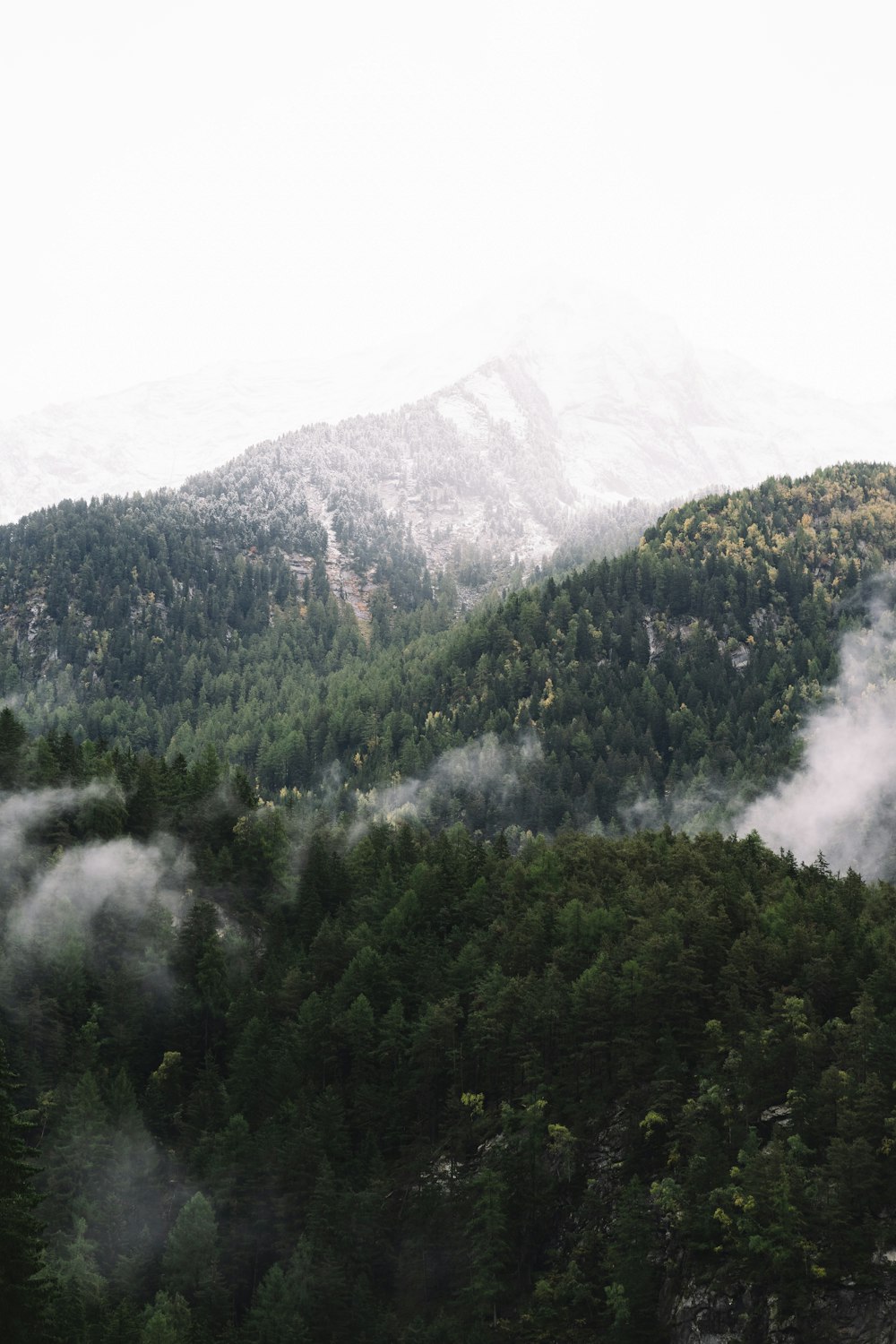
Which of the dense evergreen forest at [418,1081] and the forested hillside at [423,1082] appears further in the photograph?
the dense evergreen forest at [418,1081]

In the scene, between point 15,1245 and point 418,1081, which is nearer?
point 15,1245

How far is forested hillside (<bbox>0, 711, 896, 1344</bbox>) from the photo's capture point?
71.4 m

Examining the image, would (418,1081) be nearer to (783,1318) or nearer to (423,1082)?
(423,1082)

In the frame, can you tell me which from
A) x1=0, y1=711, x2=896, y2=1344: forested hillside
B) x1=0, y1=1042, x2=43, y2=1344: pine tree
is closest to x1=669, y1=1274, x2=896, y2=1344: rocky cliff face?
x1=0, y1=711, x2=896, y2=1344: forested hillside

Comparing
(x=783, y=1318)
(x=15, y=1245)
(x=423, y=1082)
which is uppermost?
(x=15, y=1245)

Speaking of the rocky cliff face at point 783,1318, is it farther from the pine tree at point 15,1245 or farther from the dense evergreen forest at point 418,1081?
the pine tree at point 15,1245

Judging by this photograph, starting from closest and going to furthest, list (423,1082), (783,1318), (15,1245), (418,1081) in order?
(15,1245) < (783,1318) < (423,1082) < (418,1081)

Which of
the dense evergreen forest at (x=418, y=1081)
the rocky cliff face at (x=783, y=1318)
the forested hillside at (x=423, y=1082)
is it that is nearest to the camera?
the rocky cliff face at (x=783, y=1318)

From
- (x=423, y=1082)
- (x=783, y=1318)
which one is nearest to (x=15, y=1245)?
(x=783, y=1318)

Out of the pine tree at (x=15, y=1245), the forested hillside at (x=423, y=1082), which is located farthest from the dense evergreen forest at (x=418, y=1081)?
the forested hillside at (x=423, y=1082)

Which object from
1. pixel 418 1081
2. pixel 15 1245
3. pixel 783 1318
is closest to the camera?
pixel 15 1245

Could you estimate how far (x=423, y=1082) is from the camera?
99.2 metres

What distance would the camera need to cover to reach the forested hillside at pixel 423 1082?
234 feet

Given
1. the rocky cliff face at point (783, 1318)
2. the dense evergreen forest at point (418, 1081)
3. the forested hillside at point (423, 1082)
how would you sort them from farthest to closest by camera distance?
the dense evergreen forest at point (418, 1081) → the forested hillside at point (423, 1082) → the rocky cliff face at point (783, 1318)
